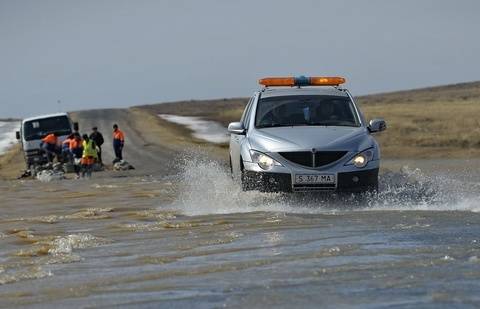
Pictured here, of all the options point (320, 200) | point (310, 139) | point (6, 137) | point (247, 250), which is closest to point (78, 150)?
point (320, 200)

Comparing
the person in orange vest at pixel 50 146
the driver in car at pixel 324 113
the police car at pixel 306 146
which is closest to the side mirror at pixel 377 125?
the police car at pixel 306 146

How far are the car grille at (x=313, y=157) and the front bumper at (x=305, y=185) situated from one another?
192mm

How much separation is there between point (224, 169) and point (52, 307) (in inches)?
411

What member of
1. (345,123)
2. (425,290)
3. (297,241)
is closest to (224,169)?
(345,123)

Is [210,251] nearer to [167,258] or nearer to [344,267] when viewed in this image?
[167,258]

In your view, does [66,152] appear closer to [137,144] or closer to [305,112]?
[137,144]

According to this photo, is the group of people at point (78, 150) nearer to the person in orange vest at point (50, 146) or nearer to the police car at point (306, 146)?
the person in orange vest at point (50, 146)

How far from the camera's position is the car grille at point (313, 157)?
1266 centimetres

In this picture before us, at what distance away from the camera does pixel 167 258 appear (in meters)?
8.50

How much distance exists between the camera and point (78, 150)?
29156 mm

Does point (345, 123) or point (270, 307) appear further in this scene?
point (345, 123)

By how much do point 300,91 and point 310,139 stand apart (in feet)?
6.34

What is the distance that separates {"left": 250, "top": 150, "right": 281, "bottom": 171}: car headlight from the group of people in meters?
14.4

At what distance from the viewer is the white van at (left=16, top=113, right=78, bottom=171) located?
34.8m
